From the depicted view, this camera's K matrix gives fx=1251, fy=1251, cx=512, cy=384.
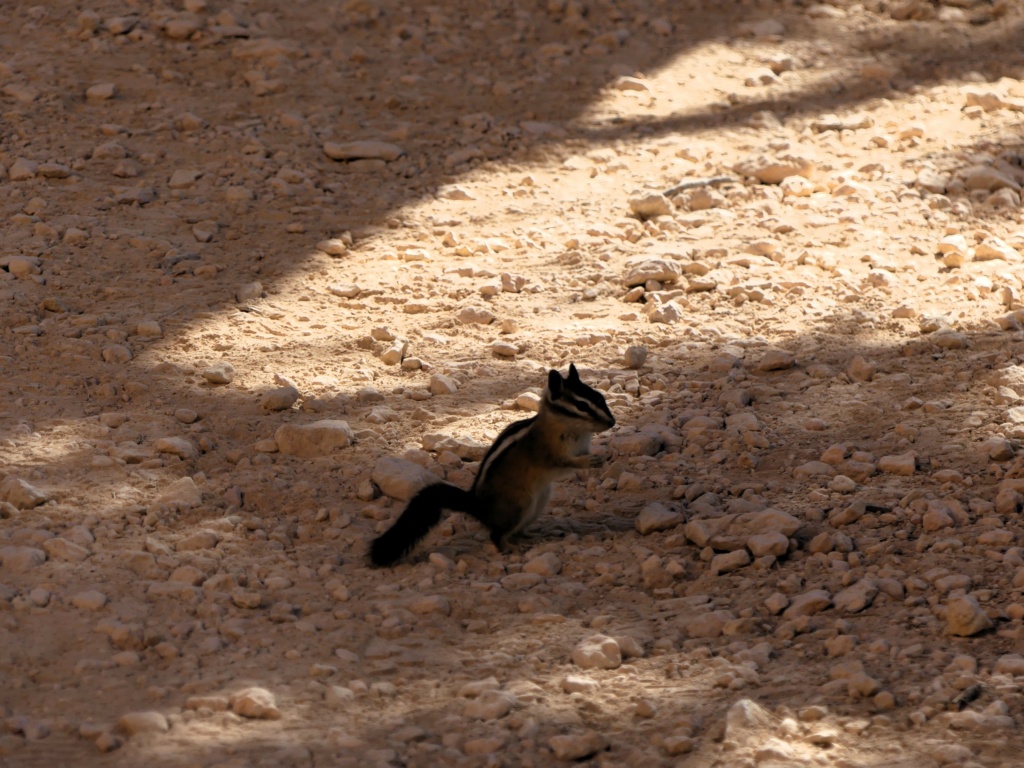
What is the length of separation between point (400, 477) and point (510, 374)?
3.21 ft

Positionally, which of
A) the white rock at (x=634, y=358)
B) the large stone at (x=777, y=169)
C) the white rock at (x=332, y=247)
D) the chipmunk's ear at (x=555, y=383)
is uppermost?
the chipmunk's ear at (x=555, y=383)

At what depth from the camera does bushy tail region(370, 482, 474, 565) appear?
4078mm

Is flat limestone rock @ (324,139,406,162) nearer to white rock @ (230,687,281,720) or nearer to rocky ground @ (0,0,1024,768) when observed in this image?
rocky ground @ (0,0,1024,768)

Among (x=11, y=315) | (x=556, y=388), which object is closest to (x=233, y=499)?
(x=556, y=388)

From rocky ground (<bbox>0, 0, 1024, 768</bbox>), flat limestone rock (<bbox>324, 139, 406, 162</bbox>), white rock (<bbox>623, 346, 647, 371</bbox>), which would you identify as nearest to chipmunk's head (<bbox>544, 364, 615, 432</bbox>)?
rocky ground (<bbox>0, 0, 1024, 768</bbox>)

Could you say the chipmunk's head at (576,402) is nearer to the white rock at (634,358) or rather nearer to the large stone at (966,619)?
the white rock at (634,358)

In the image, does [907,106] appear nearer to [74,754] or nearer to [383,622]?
[383,622]

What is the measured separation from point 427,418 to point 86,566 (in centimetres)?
154

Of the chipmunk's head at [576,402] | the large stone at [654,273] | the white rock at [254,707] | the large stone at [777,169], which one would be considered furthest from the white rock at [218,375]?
the large stone at [777,169]

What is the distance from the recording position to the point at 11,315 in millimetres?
5523

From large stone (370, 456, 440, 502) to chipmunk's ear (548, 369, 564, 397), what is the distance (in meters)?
0.59

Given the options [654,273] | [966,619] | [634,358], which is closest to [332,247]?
[654,273]

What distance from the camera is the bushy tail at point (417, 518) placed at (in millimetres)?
4078

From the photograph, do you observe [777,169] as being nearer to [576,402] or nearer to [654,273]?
[654,273]
